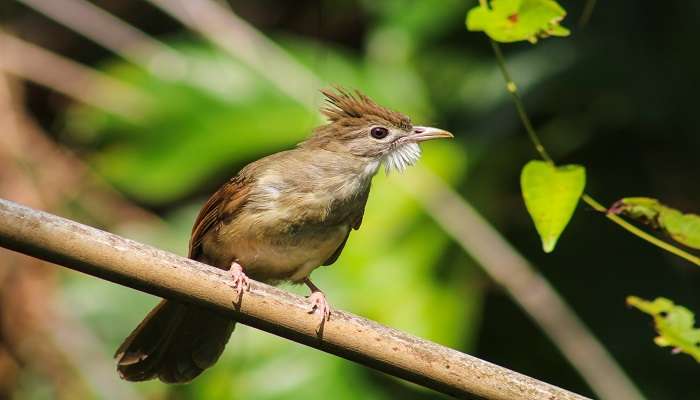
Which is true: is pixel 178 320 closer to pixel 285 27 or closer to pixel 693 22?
pixel 693 22

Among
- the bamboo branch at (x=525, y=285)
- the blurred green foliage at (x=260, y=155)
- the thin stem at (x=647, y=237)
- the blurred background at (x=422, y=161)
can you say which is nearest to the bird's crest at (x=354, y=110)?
the blurred green foliage at (x=260, y=155)

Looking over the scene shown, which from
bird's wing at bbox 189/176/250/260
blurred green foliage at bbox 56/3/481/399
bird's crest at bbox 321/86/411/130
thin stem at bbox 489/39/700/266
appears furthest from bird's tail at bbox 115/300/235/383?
thin stem at bbox 489/39/700/266

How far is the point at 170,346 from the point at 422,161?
61.3 inches

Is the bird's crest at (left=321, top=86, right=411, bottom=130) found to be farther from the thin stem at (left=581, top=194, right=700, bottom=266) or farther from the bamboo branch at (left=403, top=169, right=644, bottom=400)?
the thin stem at (left=581, top=194, right=700, bottom=266)

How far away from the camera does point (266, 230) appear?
141 inches

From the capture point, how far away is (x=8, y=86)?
5.60 metres

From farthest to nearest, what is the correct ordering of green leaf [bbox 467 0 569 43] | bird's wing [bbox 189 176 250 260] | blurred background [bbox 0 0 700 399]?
blurred background [bbox 0 0 700 399]
bird's wing [bbox 189 176 250 260]
green leaf [bbox 467 0 569 43]

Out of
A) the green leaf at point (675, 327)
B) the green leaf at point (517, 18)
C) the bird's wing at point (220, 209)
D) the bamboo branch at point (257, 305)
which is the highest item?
the bird's wing at point (220, 209)

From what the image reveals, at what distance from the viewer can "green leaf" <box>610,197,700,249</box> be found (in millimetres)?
2418

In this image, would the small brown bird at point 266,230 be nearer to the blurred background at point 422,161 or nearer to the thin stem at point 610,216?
the blurred background at point 422,161

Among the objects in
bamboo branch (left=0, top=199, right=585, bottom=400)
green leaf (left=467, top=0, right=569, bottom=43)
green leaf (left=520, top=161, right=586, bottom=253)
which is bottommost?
bamboo branch (left=0, top=199, right=585, bottom=400)

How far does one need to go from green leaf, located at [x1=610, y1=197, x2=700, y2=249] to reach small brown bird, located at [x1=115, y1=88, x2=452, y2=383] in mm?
1384

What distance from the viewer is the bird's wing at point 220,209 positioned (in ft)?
12.1

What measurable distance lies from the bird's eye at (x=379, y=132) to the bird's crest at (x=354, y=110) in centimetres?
4
